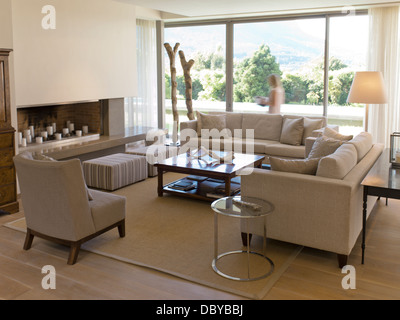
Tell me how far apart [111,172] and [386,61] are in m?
4.76

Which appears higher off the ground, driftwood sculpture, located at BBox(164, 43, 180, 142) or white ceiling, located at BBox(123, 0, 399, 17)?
white ceiling, located at BBox(123, 0, 399, 17)

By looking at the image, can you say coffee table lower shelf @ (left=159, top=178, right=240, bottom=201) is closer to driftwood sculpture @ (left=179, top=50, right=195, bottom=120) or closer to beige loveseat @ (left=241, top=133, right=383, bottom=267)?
beige loveseat @ (left=241, top=133, right=383, bottom=267)

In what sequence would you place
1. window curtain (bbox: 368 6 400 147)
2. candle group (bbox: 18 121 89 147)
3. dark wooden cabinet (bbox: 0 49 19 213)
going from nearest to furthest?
1. dark wooden cabinet (bbox: 0 49 19 213)
2. candle group (bbox: 18 121 89 147)
3. window curtain (bbox: 368 6 400 147)

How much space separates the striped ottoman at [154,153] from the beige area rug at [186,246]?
1100 millimetres

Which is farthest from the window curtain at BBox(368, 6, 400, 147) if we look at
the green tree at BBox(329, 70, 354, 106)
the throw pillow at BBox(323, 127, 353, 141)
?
the throw pillow at BBox(323, 127, 353, 141)

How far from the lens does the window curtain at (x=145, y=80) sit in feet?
29.4

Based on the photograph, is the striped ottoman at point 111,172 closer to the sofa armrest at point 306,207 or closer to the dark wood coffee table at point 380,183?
the sofa armrest at point 306,207

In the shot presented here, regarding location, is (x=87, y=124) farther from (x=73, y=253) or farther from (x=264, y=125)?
(x=73, y=253)

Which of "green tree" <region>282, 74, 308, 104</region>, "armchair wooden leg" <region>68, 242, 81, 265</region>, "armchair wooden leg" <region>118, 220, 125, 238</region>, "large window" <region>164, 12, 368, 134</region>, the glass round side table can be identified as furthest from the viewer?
"green tree" <region>282, 74, 308, 104</region>

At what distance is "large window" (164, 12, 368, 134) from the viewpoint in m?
7.62

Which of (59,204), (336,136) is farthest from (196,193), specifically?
(59,204)

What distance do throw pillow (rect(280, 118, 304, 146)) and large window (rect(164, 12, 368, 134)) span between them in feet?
4.57

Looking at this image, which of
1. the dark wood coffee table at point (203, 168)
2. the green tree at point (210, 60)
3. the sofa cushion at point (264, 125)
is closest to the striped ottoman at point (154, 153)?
the dark wood coffee table at point (203, 168)
